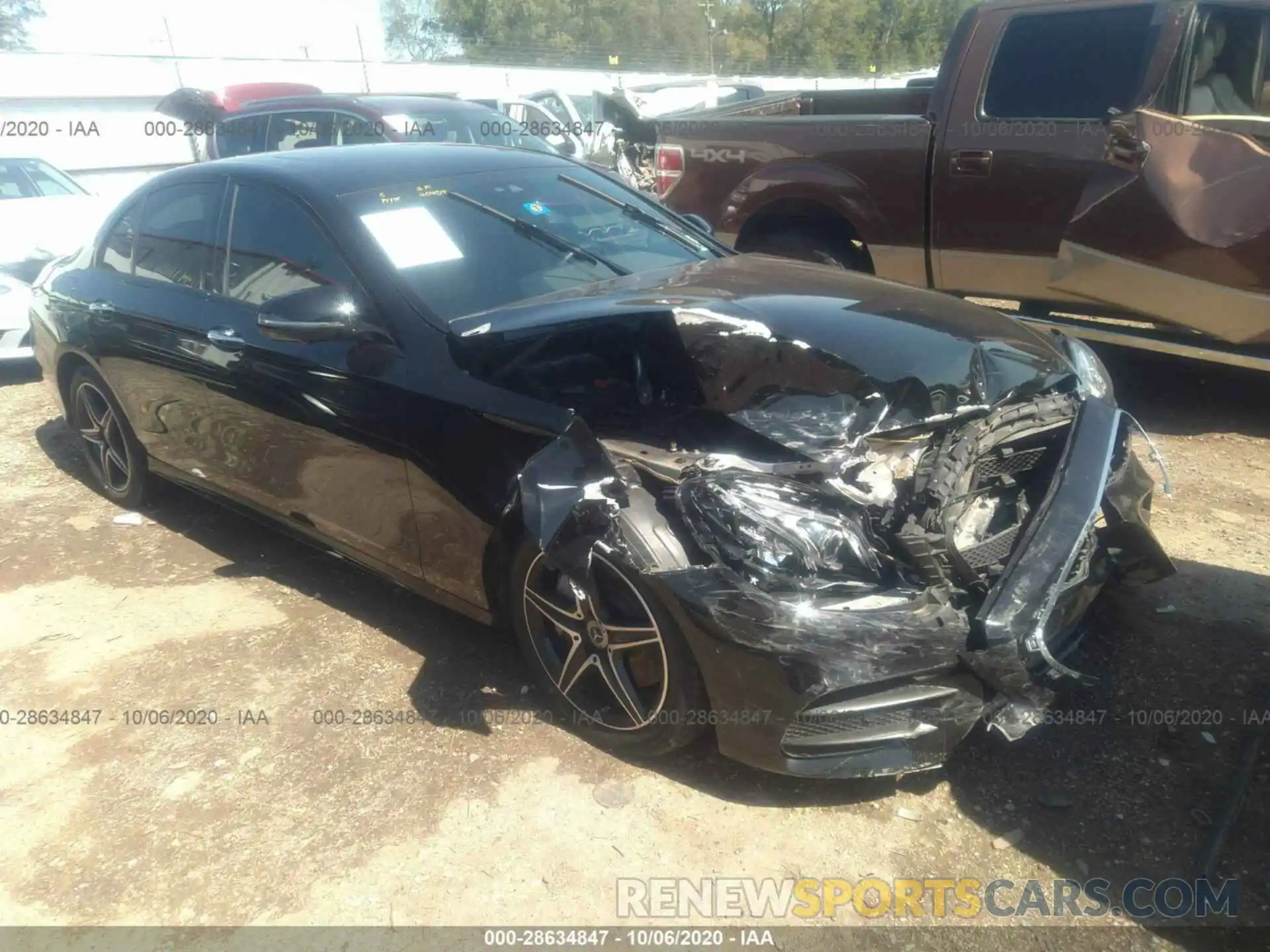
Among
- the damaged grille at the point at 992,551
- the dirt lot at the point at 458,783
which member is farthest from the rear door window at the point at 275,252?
the damaged grille at the point at 992,551

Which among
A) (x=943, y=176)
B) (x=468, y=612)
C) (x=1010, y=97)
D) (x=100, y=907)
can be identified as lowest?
(x=100, y=907)

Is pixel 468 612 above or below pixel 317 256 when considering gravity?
below

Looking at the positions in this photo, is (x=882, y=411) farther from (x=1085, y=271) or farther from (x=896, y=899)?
(x=1085, y=271)

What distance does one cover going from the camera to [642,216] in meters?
4.31

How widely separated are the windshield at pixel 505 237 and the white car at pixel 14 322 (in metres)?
4.91

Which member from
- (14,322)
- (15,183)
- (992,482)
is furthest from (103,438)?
(15,183)

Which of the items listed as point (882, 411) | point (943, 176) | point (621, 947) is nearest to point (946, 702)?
point (882, 411)

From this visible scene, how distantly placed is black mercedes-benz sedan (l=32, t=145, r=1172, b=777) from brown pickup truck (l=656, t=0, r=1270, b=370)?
1610 millimetres

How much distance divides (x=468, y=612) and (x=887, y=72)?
43.2m

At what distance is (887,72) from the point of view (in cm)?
4119

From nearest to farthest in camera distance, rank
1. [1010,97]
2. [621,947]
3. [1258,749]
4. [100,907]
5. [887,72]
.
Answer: [621,947] < [100,907] < [1258,749] < [1010,97] < [887,72]

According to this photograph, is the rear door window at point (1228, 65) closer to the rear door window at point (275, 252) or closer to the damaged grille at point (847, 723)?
the damaged grille at point (847, 723)

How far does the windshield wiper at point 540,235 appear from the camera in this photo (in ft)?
12.1

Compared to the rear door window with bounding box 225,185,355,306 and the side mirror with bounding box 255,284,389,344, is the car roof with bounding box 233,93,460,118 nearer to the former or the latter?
the rear door window with bounding box 225,185,355,306
